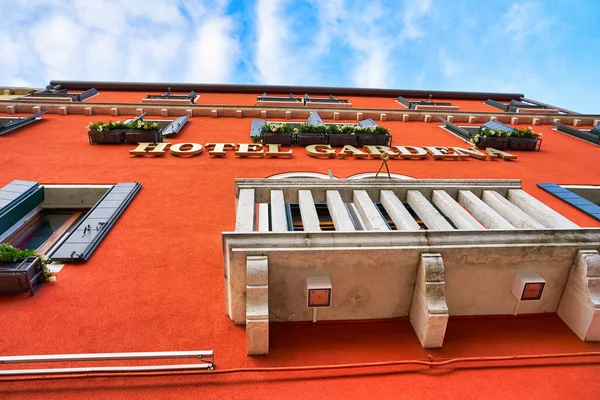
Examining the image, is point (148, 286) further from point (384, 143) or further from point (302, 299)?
point (384, 143)

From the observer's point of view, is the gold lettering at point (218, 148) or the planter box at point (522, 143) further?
the planter box at point (522, 143)

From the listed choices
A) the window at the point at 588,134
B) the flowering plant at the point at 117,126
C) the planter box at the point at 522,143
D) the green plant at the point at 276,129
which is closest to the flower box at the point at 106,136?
the flowering plant at the point at 117,126

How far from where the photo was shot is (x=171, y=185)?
16031 millimetres

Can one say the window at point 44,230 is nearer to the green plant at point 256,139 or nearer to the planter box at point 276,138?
the green plant at point 256,139

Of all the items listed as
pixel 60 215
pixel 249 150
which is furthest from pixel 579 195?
pixel 60 215

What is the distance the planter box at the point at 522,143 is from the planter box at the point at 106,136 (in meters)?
24.6

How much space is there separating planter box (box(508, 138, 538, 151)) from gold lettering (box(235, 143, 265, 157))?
16273 millimetres

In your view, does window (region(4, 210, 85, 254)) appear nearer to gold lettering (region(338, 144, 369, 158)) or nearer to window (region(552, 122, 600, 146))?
gold lettering (region(338, 144, 369, 158))

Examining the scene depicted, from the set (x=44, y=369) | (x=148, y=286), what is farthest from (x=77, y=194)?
(x=44, y=369)

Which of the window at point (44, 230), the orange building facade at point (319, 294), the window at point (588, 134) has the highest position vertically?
the window at point (588, 134)

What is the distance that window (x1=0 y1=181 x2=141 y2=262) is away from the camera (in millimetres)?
11141

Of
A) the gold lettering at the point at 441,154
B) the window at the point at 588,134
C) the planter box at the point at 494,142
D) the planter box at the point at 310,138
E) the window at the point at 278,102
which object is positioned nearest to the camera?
the gold lettering at the point at 441,154

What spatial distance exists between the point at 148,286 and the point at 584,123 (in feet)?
124

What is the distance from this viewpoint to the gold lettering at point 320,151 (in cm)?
2058
